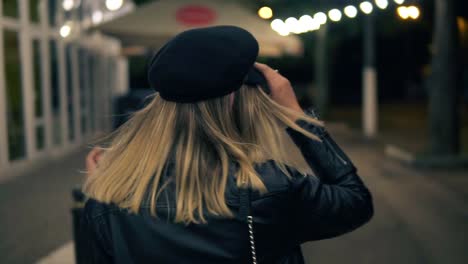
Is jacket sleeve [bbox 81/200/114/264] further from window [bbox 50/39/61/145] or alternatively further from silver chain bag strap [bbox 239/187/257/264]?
window [bbox 50/39/61/145]

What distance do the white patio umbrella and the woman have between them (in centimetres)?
1054

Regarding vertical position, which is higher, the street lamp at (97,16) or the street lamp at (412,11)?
the street lamp at (412,11)

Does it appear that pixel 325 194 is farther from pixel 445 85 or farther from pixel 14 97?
pixel 445 85

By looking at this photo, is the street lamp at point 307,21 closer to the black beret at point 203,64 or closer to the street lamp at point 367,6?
the street lamp at point 367,6

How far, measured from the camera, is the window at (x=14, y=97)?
10.7 metres

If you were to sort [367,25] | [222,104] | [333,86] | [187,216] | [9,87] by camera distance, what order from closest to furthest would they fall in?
[187,216] < [222,104] < [9,87] < [367,25] < [333,86]

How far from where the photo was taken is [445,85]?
11.7m

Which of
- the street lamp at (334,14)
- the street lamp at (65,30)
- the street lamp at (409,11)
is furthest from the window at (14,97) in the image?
the street lamp at (409,11)

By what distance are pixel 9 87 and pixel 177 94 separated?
9807 millimetres

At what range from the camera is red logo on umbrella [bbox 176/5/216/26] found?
488 inches

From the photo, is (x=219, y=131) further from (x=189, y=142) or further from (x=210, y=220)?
(x=210, y=220)

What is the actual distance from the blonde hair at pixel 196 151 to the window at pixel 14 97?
9.48m

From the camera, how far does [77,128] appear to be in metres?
15.6

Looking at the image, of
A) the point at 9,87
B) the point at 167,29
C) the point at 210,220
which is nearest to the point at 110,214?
the point at 210,220
